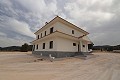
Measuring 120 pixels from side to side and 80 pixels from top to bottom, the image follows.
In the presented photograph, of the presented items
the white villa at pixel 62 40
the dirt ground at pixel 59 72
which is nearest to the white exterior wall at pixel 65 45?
the white villa at pixel 62 40

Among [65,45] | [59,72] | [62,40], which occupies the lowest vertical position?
[59,72]

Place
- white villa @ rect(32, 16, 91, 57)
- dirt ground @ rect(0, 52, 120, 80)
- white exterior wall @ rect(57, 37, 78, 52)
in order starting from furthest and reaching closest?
1. white exterior wall @ rect(57, 37, 78, 52)
2. white villa @ rect(32, 16, 91, 57)
3. dirt ground @ rect(0, 52, 120, 80)

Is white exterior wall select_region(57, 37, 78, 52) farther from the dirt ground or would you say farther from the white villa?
the dirt ground

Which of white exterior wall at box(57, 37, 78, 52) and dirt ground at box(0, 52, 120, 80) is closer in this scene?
dirt ground at box(0, 52, 120, 80)

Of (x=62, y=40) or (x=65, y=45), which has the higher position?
(x=62, y=40)

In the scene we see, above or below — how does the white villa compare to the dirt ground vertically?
above

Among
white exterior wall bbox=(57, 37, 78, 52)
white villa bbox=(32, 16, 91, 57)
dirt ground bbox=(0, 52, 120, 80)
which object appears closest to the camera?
dirt ground bbox=(0, 52, 120, 80)

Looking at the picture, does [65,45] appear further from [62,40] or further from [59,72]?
[59,72]

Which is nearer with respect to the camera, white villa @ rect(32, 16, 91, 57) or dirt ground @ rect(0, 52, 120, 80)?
dirt ground @ rect(0, 52, 120, 80)

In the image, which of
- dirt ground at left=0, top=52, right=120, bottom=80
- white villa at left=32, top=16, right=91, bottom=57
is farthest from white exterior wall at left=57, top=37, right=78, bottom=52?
dirt ground at left=0, top=52, right=120, bottom=80

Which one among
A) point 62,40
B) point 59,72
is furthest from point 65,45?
point 59,72

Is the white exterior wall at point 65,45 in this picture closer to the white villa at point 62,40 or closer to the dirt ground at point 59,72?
the white villa at point 62,40

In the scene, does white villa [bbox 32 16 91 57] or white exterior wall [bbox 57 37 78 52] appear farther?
white exterior wall [bbox 57 37 78 52]

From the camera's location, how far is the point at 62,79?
20.4 ft
